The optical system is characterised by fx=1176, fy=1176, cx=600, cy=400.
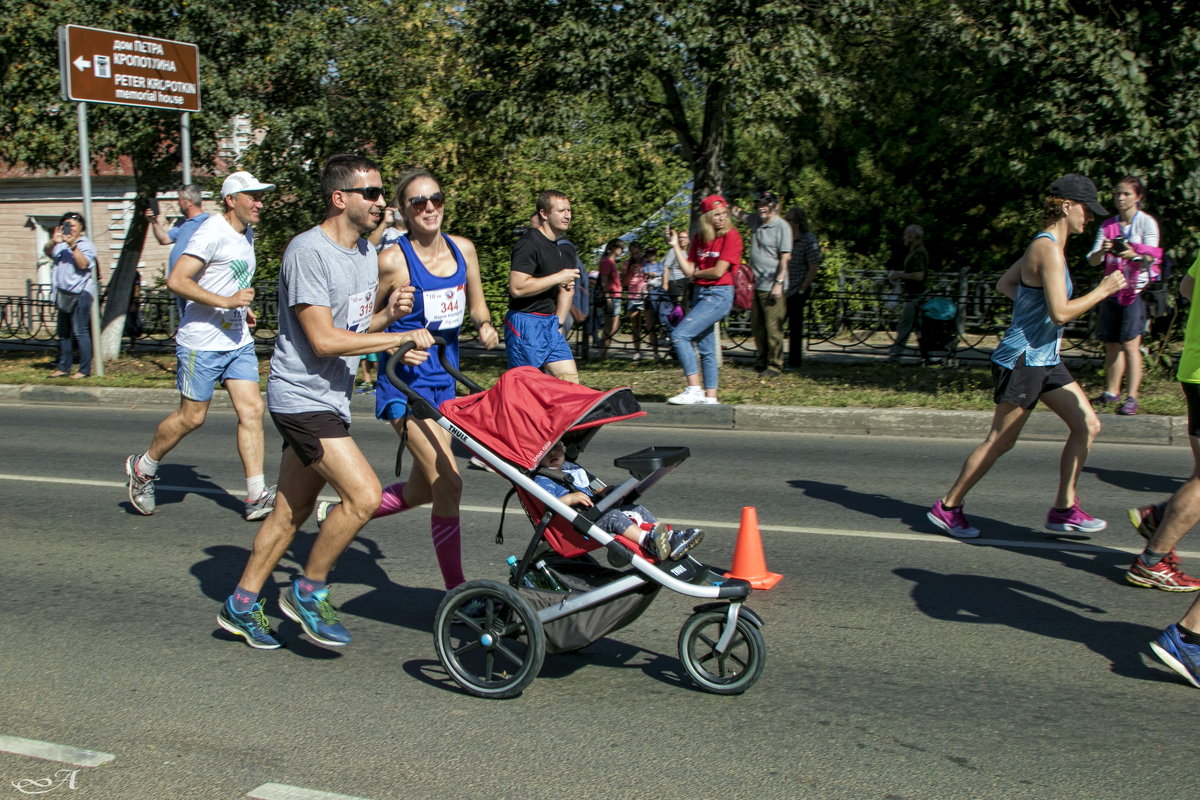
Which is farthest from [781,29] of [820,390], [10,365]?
[10,365]

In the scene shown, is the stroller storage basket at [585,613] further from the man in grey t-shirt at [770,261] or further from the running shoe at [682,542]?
the man in grey t-shirt at [770,261]

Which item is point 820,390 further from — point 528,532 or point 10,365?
point 10,365

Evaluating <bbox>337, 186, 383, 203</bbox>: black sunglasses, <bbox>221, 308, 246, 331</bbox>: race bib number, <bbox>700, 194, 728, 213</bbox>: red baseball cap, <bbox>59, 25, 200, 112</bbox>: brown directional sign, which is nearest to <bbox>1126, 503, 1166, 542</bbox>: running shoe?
<bbox>337, 186, 383, 203</bbox>: black sunglasses

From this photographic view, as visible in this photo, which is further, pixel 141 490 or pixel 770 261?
pixel 770 261

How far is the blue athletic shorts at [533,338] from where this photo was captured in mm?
8672

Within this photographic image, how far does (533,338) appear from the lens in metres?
8.68

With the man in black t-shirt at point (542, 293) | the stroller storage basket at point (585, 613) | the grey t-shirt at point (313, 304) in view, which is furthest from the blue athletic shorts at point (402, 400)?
the man in black t-shirt at point (542, 293)

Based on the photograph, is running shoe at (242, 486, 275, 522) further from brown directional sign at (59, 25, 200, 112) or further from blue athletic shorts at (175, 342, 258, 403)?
brown directional sign at (59, 25, 200, 112)

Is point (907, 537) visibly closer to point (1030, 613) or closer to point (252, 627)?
point (1030, 613)

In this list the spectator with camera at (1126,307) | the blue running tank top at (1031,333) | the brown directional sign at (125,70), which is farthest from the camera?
the brown directional sign at (125,70)

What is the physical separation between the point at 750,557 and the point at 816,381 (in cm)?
791

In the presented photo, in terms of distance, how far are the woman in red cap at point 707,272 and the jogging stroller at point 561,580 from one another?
6.58 m

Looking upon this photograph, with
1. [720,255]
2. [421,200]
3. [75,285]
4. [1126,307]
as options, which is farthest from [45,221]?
[421,200]

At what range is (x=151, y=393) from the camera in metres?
13.9
